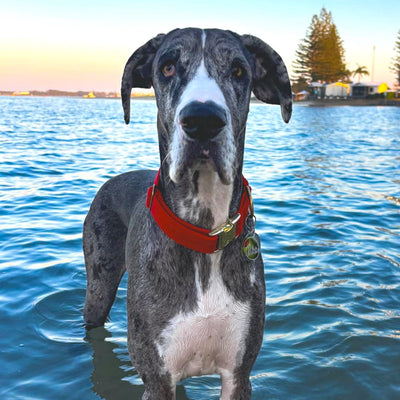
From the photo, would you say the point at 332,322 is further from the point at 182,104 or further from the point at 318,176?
the point at 318,176

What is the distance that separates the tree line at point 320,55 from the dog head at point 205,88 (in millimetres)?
95958

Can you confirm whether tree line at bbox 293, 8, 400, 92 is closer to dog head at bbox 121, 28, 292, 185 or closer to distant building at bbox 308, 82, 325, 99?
distant building at bbox 308, 82, 325, 99

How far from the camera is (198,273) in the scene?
8.95 feet

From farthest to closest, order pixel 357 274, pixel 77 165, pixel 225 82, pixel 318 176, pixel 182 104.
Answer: pixel 77 165 < pixel 318 176 < pixel 357 274 < pixel 225 82 < pixel 182 104

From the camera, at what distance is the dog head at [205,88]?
2.32m

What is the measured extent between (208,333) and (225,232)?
53 centimetres

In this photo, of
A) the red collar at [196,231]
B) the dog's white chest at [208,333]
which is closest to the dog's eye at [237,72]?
the red collar at [196,231]

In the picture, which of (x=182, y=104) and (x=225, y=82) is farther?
(x=225, y=82)

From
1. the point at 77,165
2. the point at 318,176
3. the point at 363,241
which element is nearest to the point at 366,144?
the point at 318,176

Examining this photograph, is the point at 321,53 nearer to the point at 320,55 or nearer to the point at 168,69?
the point at 320,55

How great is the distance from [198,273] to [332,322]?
2750mm

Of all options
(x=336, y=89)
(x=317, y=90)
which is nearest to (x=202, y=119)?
(x=336, y=89)

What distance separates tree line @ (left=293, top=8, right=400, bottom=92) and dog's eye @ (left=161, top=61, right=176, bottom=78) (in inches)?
3798

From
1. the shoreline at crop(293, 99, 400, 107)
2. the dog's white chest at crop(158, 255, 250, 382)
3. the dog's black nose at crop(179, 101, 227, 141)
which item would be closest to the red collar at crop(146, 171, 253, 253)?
the dog's white chest at crop(158, 255, 250, 382)
